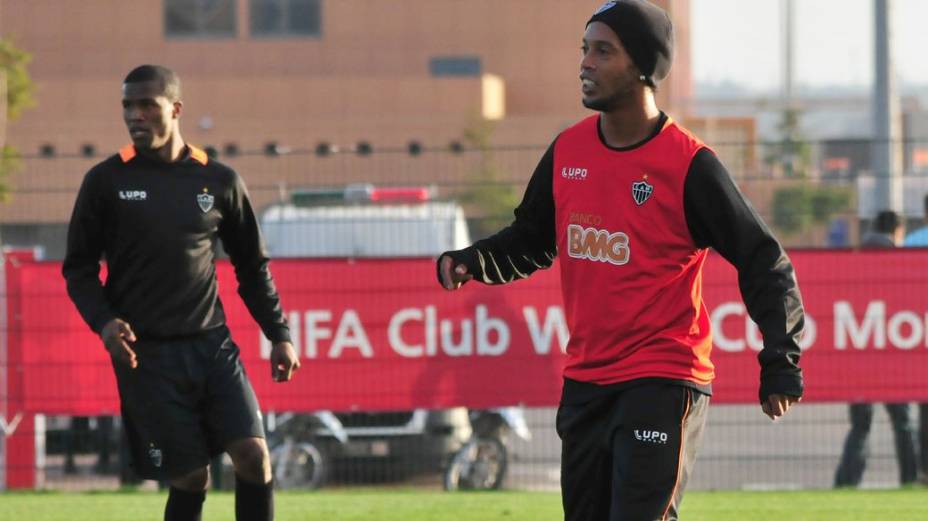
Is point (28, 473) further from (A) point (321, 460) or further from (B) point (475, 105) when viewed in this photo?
(B) point (475, 105)

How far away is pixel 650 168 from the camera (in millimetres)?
5145

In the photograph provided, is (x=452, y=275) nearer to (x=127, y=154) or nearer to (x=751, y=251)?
(x=751, y=251)

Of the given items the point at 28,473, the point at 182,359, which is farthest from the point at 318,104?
the point at 182,359

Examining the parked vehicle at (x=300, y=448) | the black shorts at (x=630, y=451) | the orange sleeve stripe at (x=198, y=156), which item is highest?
the orange sleeve stripe at (x=198, y=156)

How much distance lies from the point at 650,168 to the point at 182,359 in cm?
227

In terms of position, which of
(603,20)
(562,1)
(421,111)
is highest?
(562,1)

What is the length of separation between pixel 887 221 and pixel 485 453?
3.56 meters

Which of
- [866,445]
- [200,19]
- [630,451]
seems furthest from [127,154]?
[200,19]

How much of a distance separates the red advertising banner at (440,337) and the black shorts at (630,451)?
6596 mm

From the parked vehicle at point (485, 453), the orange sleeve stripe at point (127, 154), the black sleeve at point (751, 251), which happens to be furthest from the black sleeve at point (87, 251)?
the parked vehicle at point (485, 453)

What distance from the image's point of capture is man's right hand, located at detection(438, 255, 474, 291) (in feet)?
18.1

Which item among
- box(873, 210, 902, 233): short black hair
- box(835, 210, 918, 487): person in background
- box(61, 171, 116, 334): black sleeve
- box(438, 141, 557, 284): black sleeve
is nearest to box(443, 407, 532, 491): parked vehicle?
box(835, 210, 918, 487): person in background

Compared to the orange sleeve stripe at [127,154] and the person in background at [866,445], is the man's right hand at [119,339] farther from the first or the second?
the person in background at [866,445]

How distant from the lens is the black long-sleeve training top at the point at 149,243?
6586mm
